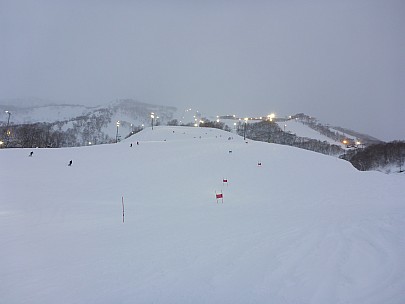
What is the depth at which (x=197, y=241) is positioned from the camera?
9.73 m

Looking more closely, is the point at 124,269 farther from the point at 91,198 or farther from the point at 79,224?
the point at 91,198

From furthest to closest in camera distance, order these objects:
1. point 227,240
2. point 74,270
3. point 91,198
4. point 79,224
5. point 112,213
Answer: point 91,198 < point 112,213 < point 79,224 < point 227,240 < point 74,270

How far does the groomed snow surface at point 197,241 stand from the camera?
637 centimetres

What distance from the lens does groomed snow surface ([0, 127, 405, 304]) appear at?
6.37 meters

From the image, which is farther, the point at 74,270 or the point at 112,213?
the point at 112,213

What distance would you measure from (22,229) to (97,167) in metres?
18.2

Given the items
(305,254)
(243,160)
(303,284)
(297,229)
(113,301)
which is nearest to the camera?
(113,301)

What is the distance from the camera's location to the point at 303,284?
21.3 ft

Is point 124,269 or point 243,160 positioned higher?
point 243,160

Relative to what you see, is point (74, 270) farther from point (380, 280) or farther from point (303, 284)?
point (380, 280)

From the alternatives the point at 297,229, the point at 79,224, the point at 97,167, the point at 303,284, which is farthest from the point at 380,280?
the point at 97,167

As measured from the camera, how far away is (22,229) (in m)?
11.1

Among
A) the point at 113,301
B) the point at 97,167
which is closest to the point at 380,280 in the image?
the point at 113,301

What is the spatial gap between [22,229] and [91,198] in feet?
23.6
